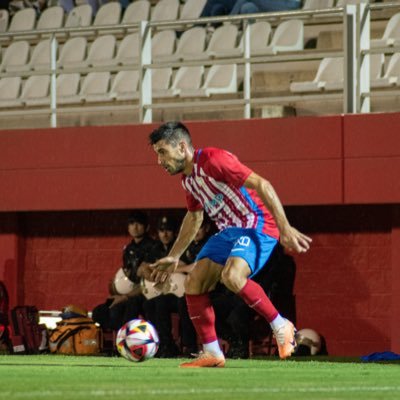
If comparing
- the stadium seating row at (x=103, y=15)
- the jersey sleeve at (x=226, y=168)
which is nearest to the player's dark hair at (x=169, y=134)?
the jersey sleeve at (x=226, y=168)

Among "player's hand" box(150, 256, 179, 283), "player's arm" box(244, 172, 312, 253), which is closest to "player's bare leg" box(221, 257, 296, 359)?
"player's hand" box(150, 256, 179, 283)

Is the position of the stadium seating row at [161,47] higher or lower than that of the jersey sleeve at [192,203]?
higher

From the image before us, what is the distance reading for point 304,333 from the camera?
13.3 metres

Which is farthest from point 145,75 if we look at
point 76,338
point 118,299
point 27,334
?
point 27,334

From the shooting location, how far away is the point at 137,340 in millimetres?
9805

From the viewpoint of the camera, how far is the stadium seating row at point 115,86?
48.9 feet

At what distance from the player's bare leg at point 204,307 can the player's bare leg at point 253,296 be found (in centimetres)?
22

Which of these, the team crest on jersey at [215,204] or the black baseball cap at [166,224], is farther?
the black baseball cap at [166,224]

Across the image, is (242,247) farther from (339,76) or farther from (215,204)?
(339,76)

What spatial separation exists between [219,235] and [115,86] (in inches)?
263

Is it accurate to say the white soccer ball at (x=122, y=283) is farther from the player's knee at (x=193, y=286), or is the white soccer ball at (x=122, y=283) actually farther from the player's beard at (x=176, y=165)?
the player's beard at (x=176, y=165)

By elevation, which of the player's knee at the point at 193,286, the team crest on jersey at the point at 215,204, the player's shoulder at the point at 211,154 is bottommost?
the player's knee at the point at 193,286

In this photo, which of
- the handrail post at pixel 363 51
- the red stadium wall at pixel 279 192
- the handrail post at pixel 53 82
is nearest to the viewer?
the handrail post at pixel 363 51

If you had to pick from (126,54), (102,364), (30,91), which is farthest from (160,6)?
(102,364)
